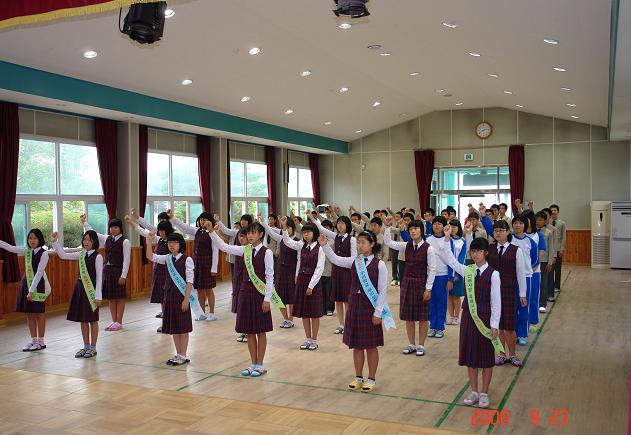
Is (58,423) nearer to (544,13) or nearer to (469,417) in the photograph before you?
(469,417)

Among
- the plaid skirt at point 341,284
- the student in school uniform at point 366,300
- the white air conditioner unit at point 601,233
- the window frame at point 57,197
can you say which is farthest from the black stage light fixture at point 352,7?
the white air conditioner unit at point 601,233

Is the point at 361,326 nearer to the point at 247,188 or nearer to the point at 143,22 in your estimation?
the point at 143,22

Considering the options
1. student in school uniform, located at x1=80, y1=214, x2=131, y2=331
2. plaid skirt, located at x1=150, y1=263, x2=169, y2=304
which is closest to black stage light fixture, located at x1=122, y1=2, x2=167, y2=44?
student in school uniform, located at x1=80, y1=214, x2=131, y2=331

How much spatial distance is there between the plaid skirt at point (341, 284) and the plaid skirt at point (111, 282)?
8.58 ft

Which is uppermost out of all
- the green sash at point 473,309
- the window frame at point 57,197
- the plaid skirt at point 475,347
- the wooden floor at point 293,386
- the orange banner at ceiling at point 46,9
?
the orange banner at ceiling at point 46,9

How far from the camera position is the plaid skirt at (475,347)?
427cm

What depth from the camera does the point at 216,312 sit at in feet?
28.2

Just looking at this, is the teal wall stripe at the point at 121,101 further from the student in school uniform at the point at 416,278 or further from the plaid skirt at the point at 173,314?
the student in school uniform at the point at 416,278

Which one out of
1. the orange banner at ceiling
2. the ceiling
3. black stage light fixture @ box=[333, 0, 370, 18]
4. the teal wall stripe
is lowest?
the orange banner at ceiling

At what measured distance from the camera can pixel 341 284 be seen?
6742 mm

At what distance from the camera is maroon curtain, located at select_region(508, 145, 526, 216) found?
1464 centimetres

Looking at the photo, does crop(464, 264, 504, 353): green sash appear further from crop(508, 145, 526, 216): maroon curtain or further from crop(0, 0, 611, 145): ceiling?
crop(508, 145, 526, 216): maroon curtain

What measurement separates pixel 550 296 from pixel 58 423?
7.61 metres

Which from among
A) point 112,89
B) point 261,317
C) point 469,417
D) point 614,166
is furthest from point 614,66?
point 614,166
